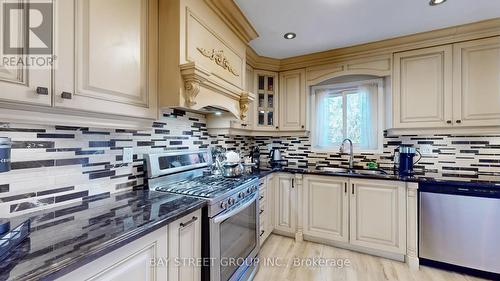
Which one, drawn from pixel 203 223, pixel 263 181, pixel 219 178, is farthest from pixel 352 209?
pixel 203 223

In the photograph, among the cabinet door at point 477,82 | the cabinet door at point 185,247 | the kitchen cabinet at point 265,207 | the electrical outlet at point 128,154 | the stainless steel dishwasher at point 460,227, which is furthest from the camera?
the kitchen cabinet at point 265,207

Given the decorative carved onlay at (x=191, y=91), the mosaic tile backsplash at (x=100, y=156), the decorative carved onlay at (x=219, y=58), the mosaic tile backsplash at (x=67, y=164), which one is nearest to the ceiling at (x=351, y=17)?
the decorative carved onlay at (x=219, y=58)

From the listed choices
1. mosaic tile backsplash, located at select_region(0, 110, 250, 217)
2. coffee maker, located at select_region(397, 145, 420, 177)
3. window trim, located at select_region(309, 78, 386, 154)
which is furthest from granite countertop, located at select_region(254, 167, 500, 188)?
mosaic tile backsplash, located at select_region(0, 110, 250, 217)

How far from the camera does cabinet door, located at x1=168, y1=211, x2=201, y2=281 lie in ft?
3.60

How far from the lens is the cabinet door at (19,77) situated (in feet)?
2.48

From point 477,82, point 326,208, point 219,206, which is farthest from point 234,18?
point 477,82

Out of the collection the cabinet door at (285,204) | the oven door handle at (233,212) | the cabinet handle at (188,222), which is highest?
the cabinet handle at (188,222)

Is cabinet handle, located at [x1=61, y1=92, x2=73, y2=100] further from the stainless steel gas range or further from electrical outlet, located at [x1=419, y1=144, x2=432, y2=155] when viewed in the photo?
electrical outlet, located at [x1=419, y1=144, x2=432, y2=155]

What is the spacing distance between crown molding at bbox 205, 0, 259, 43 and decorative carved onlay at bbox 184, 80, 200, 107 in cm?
71

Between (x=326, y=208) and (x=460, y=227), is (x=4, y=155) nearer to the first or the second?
(x=326, y=208)

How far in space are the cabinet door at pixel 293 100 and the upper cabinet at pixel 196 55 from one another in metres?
1.18

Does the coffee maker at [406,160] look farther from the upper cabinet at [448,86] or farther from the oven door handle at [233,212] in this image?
the oven door handle at [233,212]

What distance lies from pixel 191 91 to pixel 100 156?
679mm

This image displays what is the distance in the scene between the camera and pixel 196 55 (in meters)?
1.53
